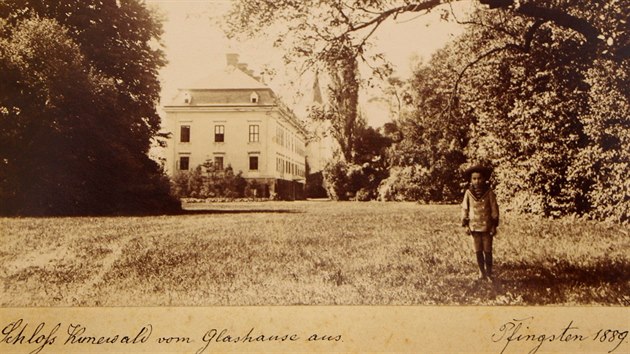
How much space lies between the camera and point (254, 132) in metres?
3.33

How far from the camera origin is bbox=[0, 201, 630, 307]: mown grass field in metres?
2.95

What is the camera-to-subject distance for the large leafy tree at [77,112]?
305cm

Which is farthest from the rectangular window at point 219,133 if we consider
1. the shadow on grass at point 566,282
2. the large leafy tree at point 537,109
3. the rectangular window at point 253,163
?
the shadow on grass at point 566,282

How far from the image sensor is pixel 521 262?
123 inches

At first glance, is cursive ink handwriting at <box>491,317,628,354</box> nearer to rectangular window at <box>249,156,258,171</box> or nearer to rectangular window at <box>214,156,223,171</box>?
rectangular window at <box>249,156,258,171</box>

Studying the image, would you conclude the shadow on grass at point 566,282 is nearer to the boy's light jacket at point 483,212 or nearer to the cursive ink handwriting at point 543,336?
the cursive ink handwriting at point 543,336

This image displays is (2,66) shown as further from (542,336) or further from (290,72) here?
(542,336)

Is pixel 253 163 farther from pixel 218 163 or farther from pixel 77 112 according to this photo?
pixel 77 112

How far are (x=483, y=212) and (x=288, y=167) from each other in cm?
155

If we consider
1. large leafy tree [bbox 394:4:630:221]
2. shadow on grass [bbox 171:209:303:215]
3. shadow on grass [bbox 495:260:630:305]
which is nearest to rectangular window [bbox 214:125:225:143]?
shadow on grass [bbox 171:209:303:215]

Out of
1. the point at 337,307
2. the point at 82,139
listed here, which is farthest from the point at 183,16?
the point at 337,307

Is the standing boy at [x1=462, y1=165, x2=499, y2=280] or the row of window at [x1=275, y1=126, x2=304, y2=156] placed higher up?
the row of window at [x1=275, y1=126, x2=304, y2=156]

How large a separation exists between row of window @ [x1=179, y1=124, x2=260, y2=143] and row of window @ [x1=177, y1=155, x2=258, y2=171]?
126mm

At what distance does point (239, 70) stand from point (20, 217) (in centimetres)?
186
